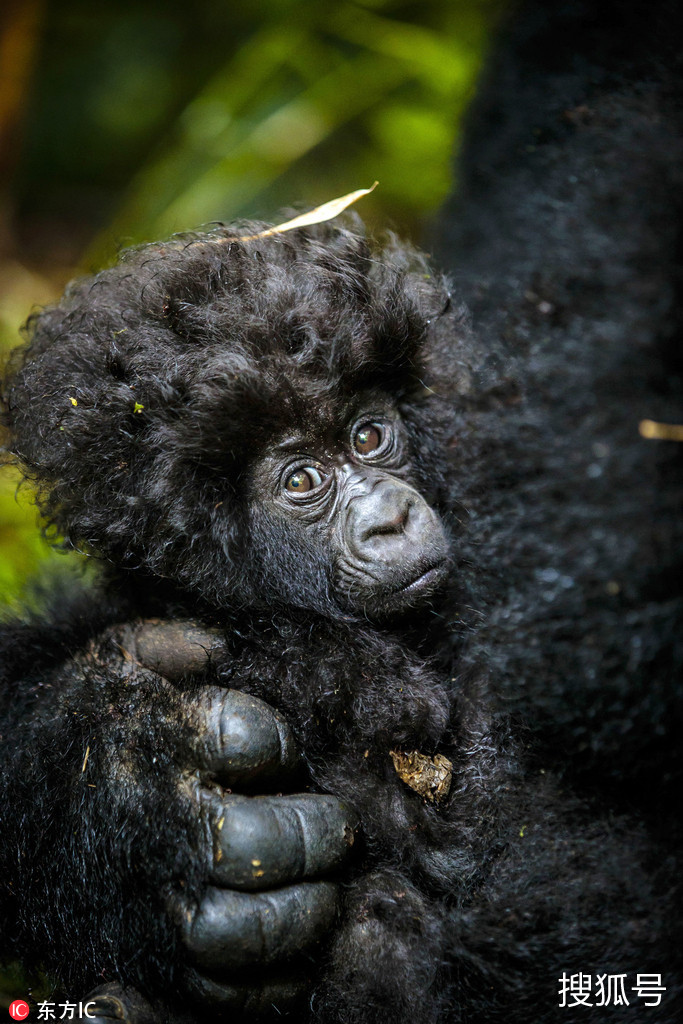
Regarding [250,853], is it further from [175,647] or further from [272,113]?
[272,113]

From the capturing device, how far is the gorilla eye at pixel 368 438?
214 cm

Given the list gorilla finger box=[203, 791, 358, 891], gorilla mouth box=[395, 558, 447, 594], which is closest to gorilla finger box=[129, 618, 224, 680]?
gorilla finger box=[203, 791, 358, 891]

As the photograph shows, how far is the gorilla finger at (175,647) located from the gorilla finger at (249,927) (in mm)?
509

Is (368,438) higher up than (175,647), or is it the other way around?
(368,438)

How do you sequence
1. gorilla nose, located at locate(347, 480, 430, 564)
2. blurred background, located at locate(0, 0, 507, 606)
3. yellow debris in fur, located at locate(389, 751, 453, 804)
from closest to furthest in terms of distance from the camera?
yellow debris in fur, located at locate(389, 751, 453, 804) → gorilla nose, located at locate(347, 480, 430, 564) → blurred background, located at locate(0, 0, 507, 606)

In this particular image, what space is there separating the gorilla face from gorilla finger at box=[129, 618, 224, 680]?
0.56ft

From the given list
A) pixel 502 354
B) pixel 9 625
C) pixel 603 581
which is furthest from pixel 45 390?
pixel 603 581

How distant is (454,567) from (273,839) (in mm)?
682

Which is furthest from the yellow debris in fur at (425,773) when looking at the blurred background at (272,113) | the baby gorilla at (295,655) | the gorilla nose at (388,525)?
the blurred background at (272,113)

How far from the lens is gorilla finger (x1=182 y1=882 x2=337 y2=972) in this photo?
5.10 feet

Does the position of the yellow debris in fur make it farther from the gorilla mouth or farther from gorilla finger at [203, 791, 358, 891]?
the gorilla mouth

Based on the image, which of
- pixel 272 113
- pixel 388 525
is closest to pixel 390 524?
pixel 388 525

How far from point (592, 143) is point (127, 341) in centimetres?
114

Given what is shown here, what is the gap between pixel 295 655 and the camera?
1922 mm
